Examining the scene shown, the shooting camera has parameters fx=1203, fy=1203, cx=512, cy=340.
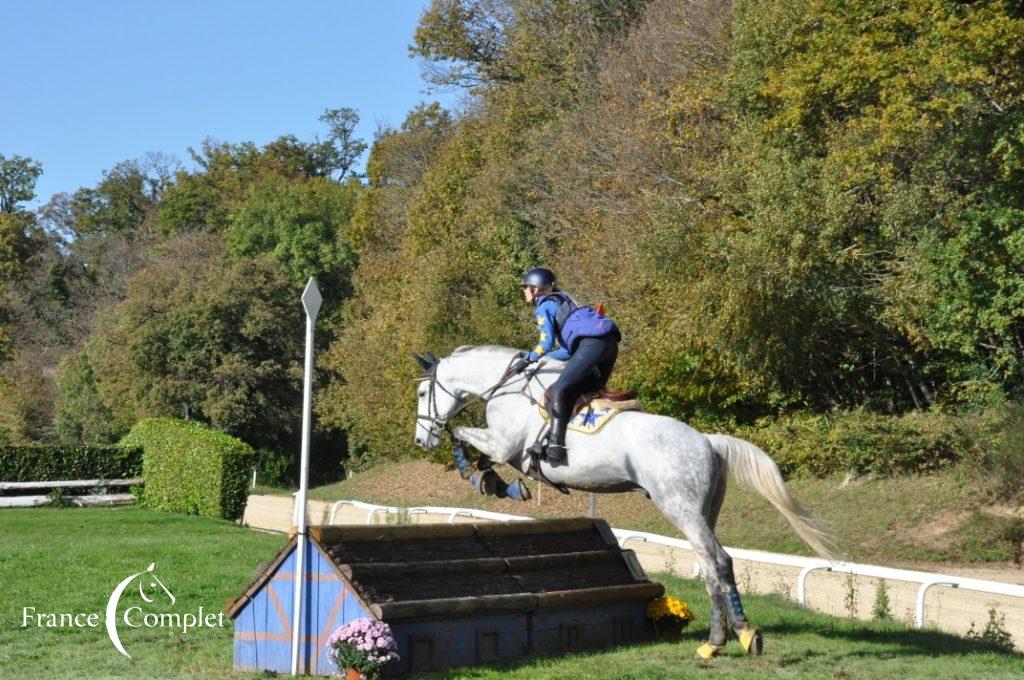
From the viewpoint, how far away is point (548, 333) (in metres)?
9.94

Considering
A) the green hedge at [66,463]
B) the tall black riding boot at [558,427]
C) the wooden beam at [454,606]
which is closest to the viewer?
the wooden beam at [454,606]

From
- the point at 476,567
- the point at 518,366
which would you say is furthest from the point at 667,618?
the point at 518,366

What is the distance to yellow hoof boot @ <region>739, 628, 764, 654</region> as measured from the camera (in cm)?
923

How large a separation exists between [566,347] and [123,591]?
633cm

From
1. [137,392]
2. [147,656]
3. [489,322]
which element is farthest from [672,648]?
[137,392]

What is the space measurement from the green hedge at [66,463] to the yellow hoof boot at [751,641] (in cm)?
2511

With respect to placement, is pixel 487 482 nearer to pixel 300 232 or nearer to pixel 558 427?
pixel 558 427

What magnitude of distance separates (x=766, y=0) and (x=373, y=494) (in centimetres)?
2115

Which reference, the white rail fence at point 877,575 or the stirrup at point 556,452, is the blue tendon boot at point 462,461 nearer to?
the stirrup at point 556,452

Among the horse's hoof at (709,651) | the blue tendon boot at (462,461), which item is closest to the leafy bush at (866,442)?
the horse's hoof at (709,651)

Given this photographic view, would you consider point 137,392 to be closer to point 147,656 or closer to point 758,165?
point 758,165

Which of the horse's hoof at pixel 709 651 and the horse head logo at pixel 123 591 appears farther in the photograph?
the horse head logo at pixel 123 591

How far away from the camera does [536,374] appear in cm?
994

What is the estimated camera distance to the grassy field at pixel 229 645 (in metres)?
8.86
